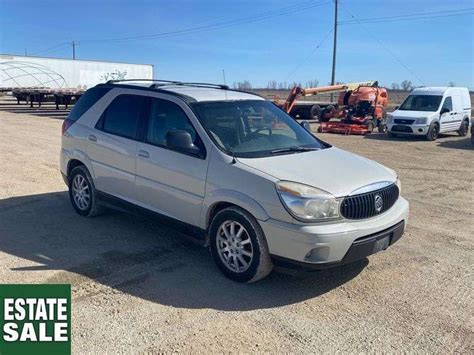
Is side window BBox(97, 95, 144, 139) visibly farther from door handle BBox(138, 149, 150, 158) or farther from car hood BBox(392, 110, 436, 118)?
car hood BBox(392, 110, 436, 118)

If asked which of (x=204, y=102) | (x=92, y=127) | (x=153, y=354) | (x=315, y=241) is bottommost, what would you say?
(x=153, y=354)

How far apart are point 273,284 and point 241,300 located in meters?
0.46

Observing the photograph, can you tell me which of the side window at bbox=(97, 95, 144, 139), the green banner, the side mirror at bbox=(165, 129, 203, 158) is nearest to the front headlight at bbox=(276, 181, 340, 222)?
the side mirror at bbox=(165, 129, 203, 158)

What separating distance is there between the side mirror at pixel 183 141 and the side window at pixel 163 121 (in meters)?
0.20

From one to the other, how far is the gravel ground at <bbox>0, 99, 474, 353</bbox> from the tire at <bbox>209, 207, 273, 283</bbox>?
14 centimetres

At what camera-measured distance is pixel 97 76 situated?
34938 millimetres

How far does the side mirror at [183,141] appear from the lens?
4504 mm

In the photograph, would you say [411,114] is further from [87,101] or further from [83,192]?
[83,192]

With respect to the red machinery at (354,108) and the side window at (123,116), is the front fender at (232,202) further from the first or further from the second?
the red machinery at (354,108)

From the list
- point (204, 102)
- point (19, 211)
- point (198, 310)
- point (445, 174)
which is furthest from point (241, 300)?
point (445, 174)

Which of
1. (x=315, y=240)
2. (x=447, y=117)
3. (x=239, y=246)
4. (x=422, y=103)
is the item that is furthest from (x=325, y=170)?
(x=447, y=117)

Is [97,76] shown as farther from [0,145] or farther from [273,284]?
[273,284]

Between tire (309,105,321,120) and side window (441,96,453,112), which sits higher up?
side window (441,96,453,112)

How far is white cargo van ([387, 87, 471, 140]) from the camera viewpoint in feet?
56.7
